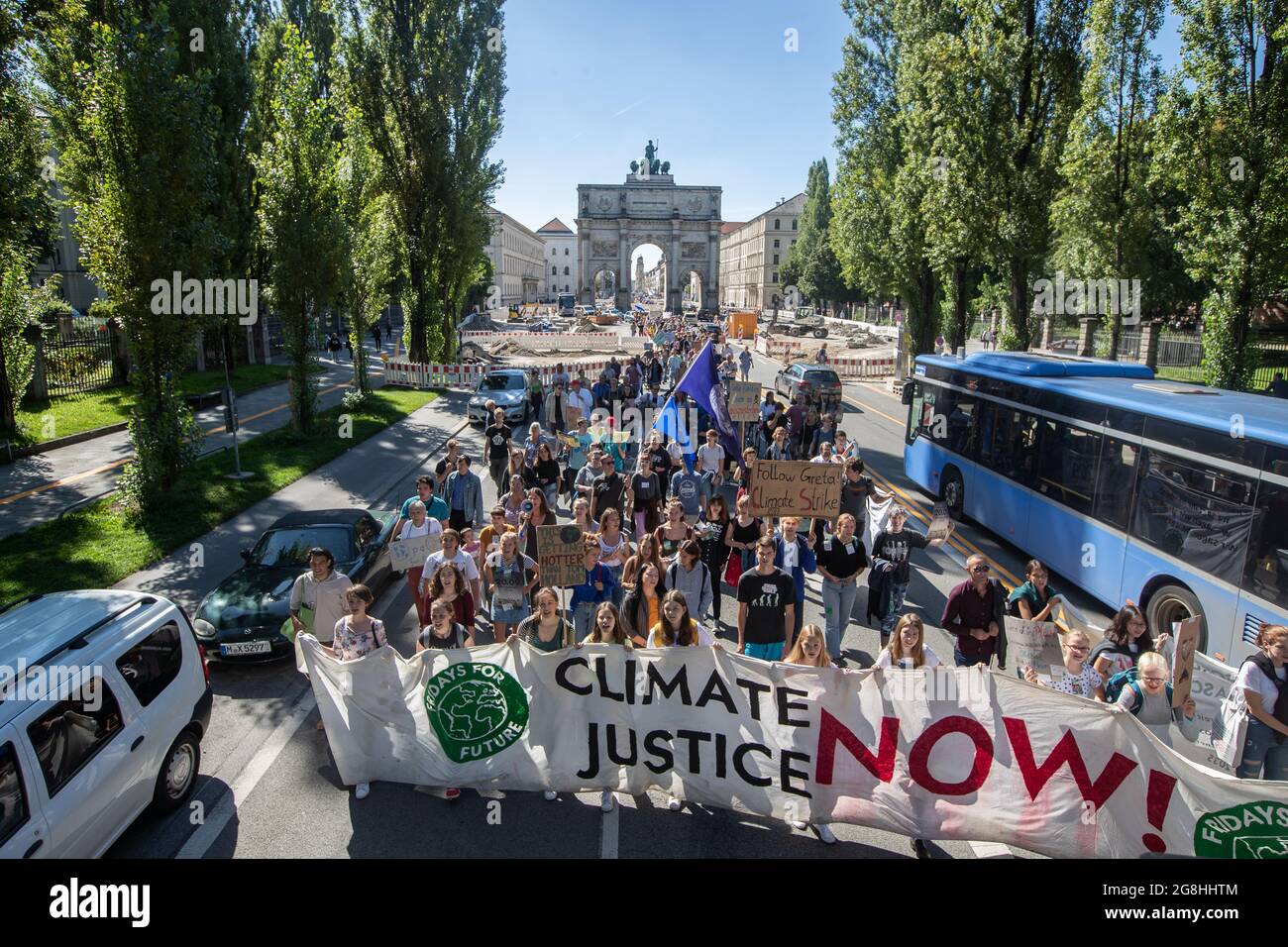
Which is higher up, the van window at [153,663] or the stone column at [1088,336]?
the stone column at [1088,336]

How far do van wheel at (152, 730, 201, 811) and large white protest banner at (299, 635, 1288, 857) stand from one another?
3.64ft

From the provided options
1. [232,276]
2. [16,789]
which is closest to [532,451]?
[16,789]

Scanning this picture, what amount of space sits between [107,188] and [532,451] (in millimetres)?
8315

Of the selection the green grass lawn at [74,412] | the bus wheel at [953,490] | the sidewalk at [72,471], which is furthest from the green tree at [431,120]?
the bus wheel at [953,490]

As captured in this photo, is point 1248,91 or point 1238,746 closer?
point 1238,746

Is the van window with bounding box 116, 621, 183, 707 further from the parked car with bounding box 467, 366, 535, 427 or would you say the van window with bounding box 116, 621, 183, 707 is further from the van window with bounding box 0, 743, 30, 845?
the parked car with bounding box 467, 366, 535, 427

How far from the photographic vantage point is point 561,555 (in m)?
7.74

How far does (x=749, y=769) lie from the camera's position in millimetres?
5914

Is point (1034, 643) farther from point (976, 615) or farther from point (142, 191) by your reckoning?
point (142, 191)

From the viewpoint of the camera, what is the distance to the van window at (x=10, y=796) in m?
4.52

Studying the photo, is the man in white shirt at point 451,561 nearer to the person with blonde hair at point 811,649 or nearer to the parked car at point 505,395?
the person with blonde hair at point 811,649

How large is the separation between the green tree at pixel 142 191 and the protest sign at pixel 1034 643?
14.0m

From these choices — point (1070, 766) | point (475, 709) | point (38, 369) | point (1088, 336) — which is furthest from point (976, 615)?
point (1088, 336)
